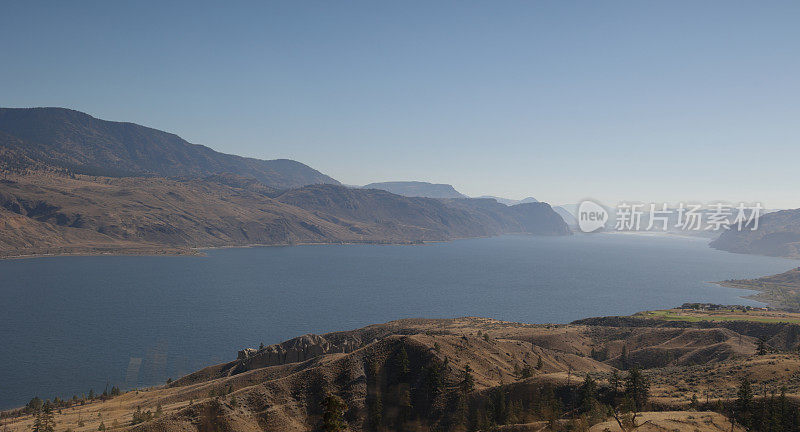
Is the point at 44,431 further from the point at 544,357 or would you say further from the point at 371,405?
the point at 544,357

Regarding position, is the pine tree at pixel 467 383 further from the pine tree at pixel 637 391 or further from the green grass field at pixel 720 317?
the green grass field at pixel 720 317

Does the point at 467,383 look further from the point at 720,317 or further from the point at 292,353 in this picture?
the point at 720,317

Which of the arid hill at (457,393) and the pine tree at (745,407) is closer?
the pine tree at (745,407)

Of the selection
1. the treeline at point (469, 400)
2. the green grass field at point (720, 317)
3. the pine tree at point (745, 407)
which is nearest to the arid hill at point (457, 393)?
the treeline at point (469, 400)

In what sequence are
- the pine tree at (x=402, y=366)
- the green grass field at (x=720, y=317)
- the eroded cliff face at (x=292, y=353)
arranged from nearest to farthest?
the pine tree at (x=402, y=366)
the eroded cliff face at (x=292, y=353)
the green grass field at (x=720, y=317)

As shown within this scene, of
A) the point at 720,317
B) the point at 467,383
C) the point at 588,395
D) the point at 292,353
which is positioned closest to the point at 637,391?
the point at 588,395

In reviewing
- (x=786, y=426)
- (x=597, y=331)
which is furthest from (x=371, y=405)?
(x=597, y=331)

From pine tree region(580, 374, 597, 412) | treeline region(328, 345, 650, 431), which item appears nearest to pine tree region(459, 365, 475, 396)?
treeline region(328, 345, 650, 431)

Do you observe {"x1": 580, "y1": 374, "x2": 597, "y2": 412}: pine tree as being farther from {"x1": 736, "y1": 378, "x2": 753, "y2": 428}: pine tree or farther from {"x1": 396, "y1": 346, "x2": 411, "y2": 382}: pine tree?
{"x1": 396, "y1": 346, "x2": 411, "y2": 382}: pine tree
